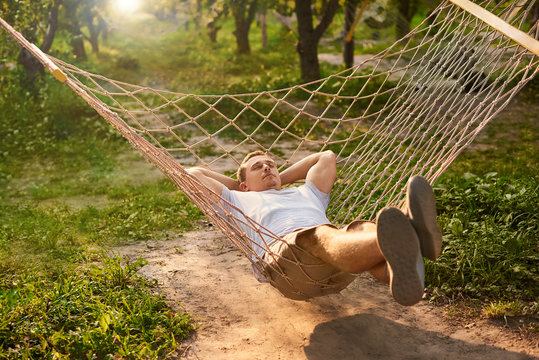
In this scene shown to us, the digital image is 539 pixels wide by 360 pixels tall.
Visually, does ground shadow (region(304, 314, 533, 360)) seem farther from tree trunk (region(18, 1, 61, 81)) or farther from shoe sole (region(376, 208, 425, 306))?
tree trunk (region(18, 1, 61, 81))

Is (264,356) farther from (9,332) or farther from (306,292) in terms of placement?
(9,332)

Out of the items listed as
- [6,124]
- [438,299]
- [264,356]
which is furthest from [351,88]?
[264,356]

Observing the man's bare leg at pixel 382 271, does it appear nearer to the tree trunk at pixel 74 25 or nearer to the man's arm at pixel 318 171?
the man's arm at pixel 318 171

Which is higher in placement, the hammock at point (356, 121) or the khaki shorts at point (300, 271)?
the hammock at point (356, 121)

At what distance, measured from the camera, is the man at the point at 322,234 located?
5.09ft

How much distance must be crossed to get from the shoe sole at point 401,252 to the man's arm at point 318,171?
0.96 metres

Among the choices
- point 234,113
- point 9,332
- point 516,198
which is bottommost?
point 9,332

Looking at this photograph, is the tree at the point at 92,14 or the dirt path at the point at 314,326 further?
the tree at the point at 92,14

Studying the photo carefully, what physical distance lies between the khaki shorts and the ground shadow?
0.65 ft

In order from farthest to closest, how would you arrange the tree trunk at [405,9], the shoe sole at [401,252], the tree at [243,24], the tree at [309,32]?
1. the tree trunk at [405,9]
2. the tree at [243,24]
3. the tree at [309,32]
4. the shoe sole at [401,252]

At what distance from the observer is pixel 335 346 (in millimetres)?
2049

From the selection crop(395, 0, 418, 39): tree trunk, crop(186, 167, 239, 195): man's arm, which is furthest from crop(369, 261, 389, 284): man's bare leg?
crop(395, 0, 418, 39): tree trunk

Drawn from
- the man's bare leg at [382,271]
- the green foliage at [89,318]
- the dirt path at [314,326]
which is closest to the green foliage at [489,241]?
the dirt path at [314,326]

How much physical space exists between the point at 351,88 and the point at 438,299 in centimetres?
449
